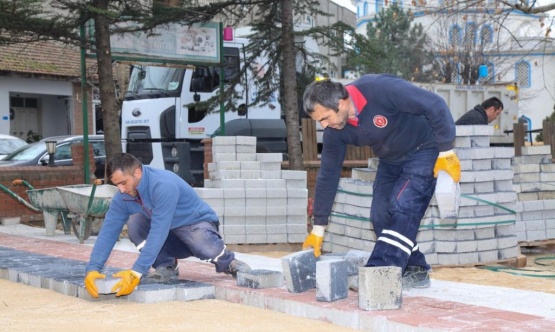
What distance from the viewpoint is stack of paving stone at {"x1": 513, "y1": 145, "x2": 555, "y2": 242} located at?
34.8 ft

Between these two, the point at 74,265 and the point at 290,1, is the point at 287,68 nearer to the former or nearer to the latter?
the point at 290,1

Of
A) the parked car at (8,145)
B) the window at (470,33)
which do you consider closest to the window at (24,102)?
the parked car at (8,145)

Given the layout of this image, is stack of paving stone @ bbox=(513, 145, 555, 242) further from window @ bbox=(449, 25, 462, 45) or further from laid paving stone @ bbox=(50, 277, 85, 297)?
window @ bbox=(449, 25, 462, 45)

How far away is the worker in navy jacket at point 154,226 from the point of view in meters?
6.26

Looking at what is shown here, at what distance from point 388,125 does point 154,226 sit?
1857 mm

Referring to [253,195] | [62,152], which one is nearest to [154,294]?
[253,195]

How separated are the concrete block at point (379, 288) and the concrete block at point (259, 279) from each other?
119 centimetres

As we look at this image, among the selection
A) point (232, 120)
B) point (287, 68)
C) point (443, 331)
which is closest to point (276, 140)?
point (232, 120)

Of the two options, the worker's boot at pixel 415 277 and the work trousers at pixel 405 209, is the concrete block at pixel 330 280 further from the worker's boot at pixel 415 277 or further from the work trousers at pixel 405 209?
the worker's boot at pixel 415 277

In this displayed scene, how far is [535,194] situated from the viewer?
1080cm

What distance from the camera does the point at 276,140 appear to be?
58.2ft

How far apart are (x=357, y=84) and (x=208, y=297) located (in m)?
2.11

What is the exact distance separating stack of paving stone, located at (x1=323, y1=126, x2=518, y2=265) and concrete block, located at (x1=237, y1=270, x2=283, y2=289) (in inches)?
102

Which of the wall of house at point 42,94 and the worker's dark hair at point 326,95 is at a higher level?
the wall of house at point 42,94
